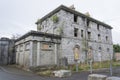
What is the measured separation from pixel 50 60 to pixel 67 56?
9.94 feet

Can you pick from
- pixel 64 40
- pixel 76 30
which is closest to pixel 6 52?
pixel 64 40

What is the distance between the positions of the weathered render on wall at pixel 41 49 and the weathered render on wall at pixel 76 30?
1324 millimetres

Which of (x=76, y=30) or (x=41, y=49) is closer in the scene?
(x=41, y=49)

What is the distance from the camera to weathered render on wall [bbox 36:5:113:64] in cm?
1783

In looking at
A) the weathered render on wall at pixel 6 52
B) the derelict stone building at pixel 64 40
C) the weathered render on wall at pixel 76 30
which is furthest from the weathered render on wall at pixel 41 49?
the weathered render on wall at pixel 6 52

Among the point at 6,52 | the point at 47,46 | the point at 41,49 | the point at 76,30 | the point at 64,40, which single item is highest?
the point at 76,30

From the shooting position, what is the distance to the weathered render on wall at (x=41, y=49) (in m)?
14.1

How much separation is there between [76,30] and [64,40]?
3691 millimetres

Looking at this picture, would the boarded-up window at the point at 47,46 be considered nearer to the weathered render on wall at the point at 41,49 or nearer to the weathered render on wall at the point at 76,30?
the weathered render on wall at the point at 41,49

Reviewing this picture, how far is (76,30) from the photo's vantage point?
20.0 meters

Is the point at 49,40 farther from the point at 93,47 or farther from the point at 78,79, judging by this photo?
the point at 93,47

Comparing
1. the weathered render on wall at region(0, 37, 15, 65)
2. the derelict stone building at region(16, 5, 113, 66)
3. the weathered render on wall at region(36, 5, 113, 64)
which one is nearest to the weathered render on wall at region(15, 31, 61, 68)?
the derelict stone building at region(16, 5, 113, 66)

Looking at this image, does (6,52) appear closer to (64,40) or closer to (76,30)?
(64,40)

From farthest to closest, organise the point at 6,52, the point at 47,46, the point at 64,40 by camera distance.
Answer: the point at 6,52 < the point at 64,40 < the point at 47,46
